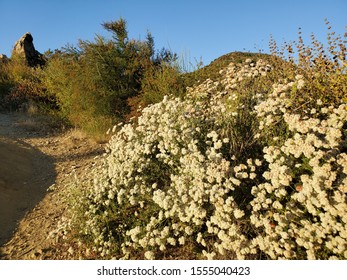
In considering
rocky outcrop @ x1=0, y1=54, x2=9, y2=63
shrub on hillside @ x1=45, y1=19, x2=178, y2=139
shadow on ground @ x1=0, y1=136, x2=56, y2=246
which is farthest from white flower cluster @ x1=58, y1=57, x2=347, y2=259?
rocky outcrop @ x1=0, y1=54, x2=9, y2=63

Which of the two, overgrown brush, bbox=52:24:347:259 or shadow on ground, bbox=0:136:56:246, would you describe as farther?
shadow on ground, bbox=0:136:56:246

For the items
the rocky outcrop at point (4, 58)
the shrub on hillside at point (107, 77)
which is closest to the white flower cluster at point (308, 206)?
the shrub on hillside at point (107, 77)

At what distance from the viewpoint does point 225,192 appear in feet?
11.2

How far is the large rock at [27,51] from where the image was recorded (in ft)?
77.6

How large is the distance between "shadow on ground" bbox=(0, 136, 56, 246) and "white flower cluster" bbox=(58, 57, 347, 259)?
4.90 feet

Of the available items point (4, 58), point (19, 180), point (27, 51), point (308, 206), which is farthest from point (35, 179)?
point (4, 58)

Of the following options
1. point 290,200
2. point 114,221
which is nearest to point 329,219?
point 290,200

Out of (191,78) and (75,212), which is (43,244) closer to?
(75,212)

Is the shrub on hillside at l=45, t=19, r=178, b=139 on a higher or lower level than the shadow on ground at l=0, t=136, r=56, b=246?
higher

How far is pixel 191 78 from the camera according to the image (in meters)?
9.07

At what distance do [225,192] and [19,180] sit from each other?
503 cm

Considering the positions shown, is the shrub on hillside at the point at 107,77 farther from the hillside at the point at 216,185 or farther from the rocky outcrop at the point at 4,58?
the rocky outcrop at the point at 4,58

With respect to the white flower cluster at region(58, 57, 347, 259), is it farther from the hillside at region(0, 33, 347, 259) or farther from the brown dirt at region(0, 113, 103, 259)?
the brown dirt at region(0, 113, 103, 259)

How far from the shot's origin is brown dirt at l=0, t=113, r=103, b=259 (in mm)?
4859
